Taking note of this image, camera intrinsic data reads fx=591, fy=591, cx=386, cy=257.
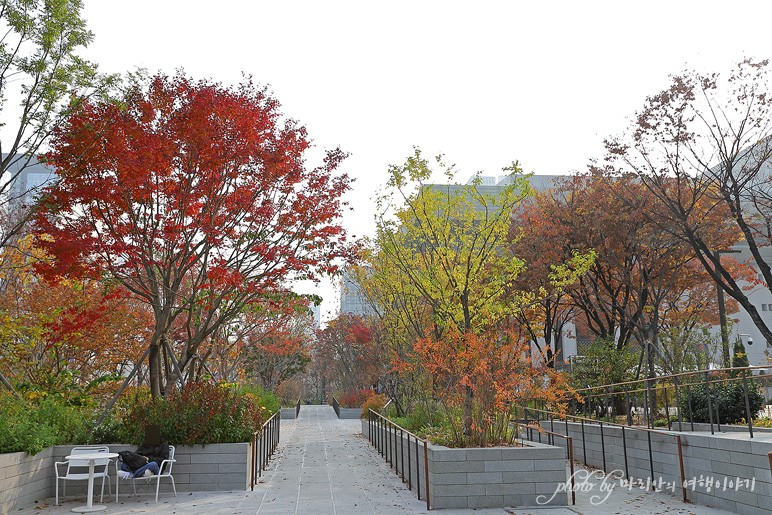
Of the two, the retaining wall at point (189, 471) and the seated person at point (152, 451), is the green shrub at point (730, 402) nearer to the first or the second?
the retaining wall at point (189, 471)

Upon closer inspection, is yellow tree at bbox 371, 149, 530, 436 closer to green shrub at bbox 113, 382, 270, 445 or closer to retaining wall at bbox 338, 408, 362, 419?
green shrub at bbox 113, 382, 270, 445

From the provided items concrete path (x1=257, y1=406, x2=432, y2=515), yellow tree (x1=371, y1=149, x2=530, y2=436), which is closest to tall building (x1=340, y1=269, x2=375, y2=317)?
yellow tree (x1=371, y1=149, x2=530, y2=436)

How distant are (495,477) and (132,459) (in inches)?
205

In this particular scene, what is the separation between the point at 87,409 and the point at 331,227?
233 inches

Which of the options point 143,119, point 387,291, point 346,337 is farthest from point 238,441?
point 346,337

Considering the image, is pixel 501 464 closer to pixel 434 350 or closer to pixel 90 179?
pixel 434 350

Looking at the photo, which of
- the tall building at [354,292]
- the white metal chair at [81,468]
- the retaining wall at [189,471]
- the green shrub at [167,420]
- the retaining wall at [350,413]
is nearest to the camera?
the white metal chair at [81,468]

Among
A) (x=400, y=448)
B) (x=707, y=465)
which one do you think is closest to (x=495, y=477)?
(x=707, y=465)

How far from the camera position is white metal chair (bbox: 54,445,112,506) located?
8289 millimetres

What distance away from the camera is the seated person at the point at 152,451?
854cm

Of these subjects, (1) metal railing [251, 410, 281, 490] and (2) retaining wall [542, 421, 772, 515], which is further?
(1) metal railing [251, 410, 281, 490]

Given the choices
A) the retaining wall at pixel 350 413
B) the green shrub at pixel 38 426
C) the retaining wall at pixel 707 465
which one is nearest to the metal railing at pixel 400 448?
the retaining wall at pixel 707 465

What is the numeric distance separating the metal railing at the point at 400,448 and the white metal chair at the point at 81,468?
444 centimetres

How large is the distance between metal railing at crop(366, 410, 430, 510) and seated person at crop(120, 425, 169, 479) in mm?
3838
